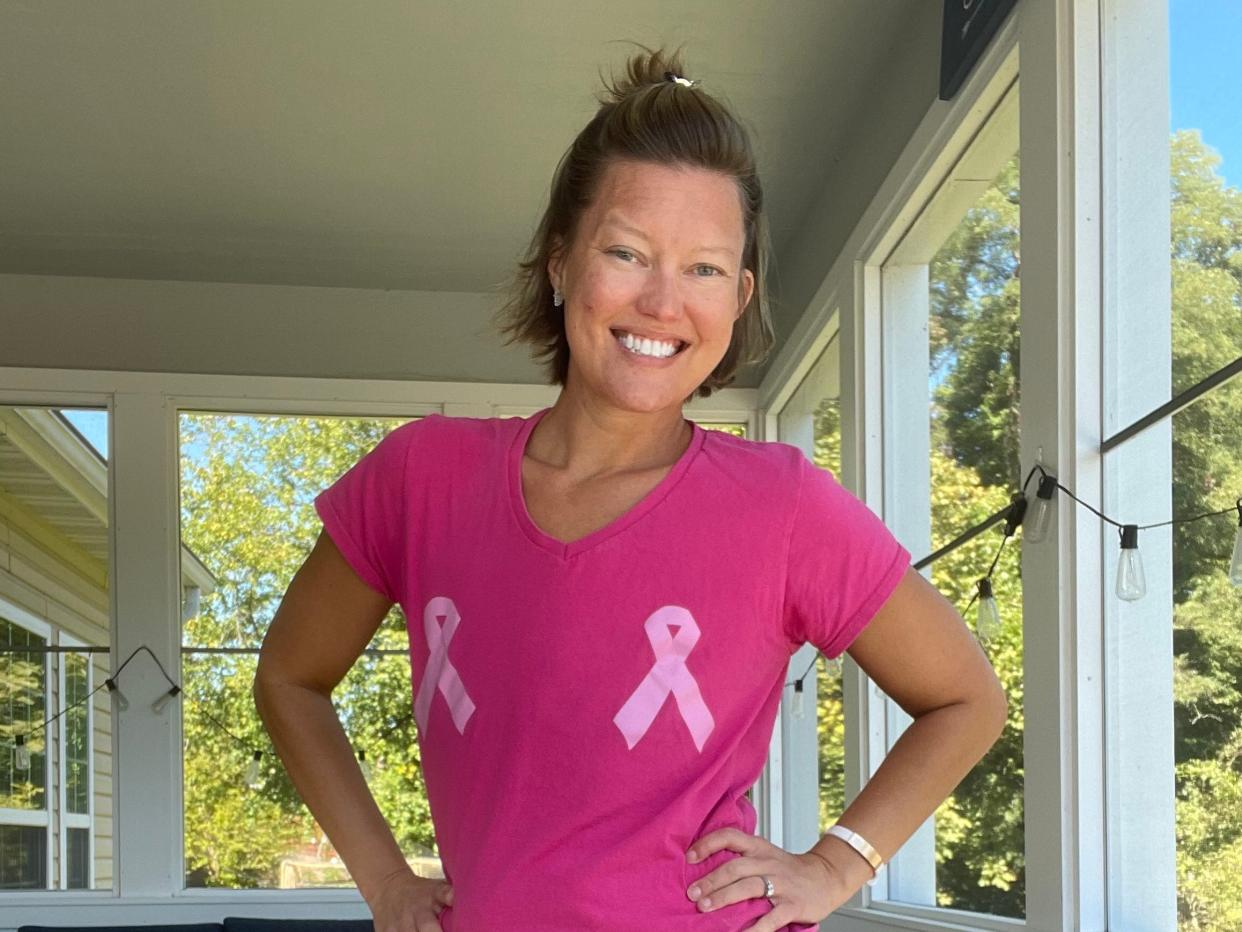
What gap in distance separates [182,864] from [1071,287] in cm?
458

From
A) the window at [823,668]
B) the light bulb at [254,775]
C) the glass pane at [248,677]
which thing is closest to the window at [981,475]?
the window at [823,668]

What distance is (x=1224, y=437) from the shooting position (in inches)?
85.0

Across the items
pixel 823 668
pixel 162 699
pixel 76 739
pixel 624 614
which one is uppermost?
pixel 624 614

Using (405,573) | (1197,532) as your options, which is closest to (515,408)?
(1197,532)

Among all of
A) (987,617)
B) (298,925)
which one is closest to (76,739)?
(298,925)

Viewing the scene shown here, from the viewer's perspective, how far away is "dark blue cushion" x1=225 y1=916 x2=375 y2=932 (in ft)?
18.1

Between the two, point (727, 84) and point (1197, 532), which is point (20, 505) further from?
point (1197, 532)

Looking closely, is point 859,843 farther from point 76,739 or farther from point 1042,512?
point 76,739

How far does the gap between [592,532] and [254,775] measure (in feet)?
17.0

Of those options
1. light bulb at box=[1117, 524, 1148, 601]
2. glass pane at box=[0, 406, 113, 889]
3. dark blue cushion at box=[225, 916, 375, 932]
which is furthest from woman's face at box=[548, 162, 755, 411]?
glass pane at box=[0, 406, 113, 889]

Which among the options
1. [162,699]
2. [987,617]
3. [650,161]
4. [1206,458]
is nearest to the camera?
[650,161]

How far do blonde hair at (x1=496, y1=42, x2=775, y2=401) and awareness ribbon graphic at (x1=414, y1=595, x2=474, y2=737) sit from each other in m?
0.28

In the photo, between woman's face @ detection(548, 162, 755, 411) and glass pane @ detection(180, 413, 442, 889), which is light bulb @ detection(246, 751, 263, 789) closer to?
glass pane @ detection(180, 413, 442, 889)

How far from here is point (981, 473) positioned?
3502 millimetres
